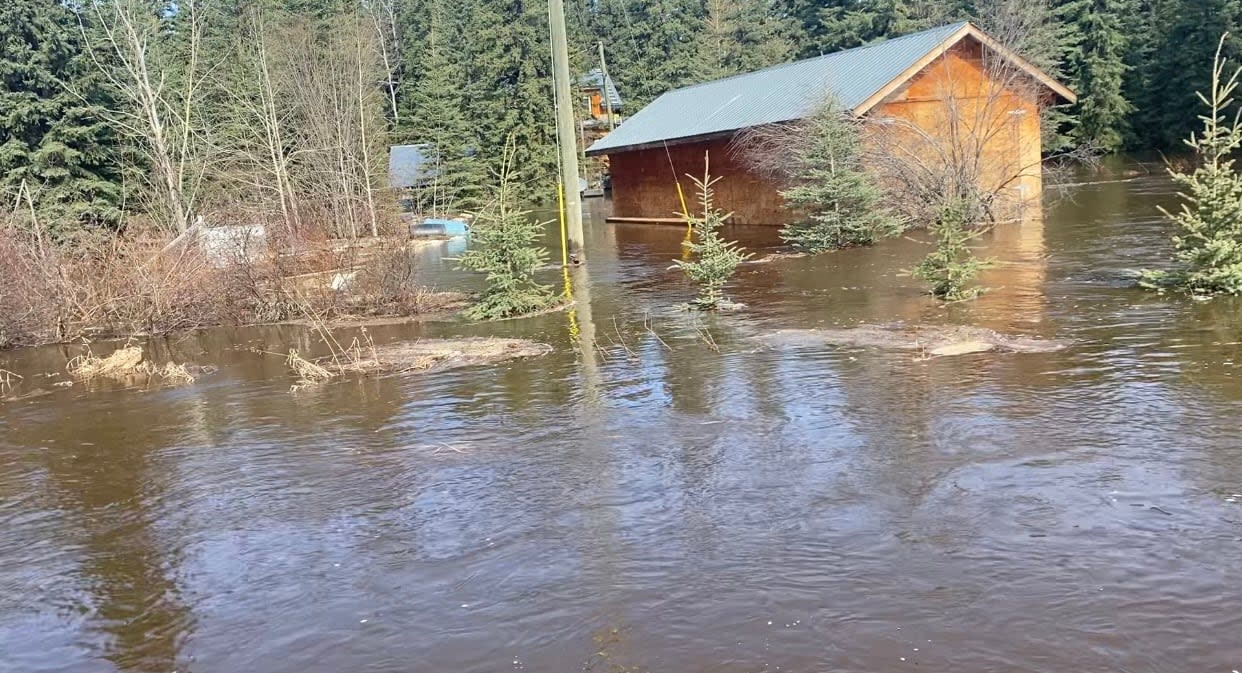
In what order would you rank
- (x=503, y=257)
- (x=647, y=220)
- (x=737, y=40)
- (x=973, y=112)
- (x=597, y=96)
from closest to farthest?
(x=503, y=257) < (x=973, y=112) < (x=647, y=220) < (x=597, y=96) < (x=737, y=40)

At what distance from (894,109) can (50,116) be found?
24959mm

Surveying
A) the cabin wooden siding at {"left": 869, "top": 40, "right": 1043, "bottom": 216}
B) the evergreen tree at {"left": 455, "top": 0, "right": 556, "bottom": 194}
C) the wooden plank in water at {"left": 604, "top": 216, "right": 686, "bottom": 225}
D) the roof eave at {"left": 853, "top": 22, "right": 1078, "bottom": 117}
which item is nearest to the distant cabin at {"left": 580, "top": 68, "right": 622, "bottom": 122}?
the evergreen tree at {"left": 455, "top": 0, "right": 556, "bottom": 194}

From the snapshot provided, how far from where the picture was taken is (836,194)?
67.3 ft

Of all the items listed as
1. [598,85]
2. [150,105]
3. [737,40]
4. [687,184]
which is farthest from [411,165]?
[737,40]

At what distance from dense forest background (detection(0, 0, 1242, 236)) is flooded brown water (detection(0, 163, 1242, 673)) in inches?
293

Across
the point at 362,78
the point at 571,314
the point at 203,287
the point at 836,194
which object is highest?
the point at 362,78

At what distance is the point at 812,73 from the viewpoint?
2905cm

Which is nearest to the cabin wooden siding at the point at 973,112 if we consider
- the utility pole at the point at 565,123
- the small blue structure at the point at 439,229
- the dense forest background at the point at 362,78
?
the dense forest background at the point at 362,78

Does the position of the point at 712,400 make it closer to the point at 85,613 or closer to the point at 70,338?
the point at 85,613

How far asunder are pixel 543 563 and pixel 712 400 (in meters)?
3.86

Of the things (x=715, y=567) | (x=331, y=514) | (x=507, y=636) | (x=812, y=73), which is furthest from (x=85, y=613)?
(x=812, y=73)

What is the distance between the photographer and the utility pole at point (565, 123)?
2142 centimetres

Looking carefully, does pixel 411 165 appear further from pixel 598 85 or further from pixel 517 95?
pixel 598 85

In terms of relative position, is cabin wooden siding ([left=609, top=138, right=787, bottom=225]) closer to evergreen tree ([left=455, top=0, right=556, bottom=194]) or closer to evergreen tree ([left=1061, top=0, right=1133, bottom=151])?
evergreen tree ([left=455, top=0, right=556, bottom=194])
